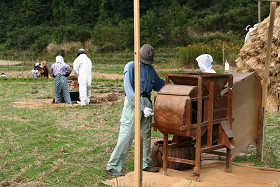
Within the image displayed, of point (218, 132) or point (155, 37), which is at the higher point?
point (155, 37)

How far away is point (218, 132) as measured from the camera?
17.1 feet

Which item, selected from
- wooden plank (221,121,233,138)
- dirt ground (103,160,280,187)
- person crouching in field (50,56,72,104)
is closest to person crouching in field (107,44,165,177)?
dirt ground (103,160,280,187)

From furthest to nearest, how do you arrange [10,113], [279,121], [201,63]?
[10,113] < [279,121] < [201,63]

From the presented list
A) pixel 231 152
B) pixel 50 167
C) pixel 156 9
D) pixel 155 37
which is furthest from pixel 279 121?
pixel 156 9

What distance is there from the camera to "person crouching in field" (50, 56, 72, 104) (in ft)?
37.4

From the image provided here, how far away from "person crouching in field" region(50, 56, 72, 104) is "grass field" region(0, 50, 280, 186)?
824mm

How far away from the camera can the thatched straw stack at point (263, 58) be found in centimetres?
991

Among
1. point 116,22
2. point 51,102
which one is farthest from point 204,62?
point 116,22

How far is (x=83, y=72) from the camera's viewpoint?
1135cm

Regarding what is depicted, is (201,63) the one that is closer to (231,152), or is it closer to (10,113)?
(231,152)

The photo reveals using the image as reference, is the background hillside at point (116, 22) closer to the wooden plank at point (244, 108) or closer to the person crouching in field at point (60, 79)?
the person crouching in field at point (60, 79)

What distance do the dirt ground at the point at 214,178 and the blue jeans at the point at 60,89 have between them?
21.6ft

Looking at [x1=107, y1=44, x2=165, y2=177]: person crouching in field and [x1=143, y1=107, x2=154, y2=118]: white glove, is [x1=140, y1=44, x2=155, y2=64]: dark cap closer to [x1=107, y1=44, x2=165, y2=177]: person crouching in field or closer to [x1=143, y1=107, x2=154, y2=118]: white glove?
[x1=107, y1=44, x2=165, y2=177]: person crouching in field

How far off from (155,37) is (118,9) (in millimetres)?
16810
